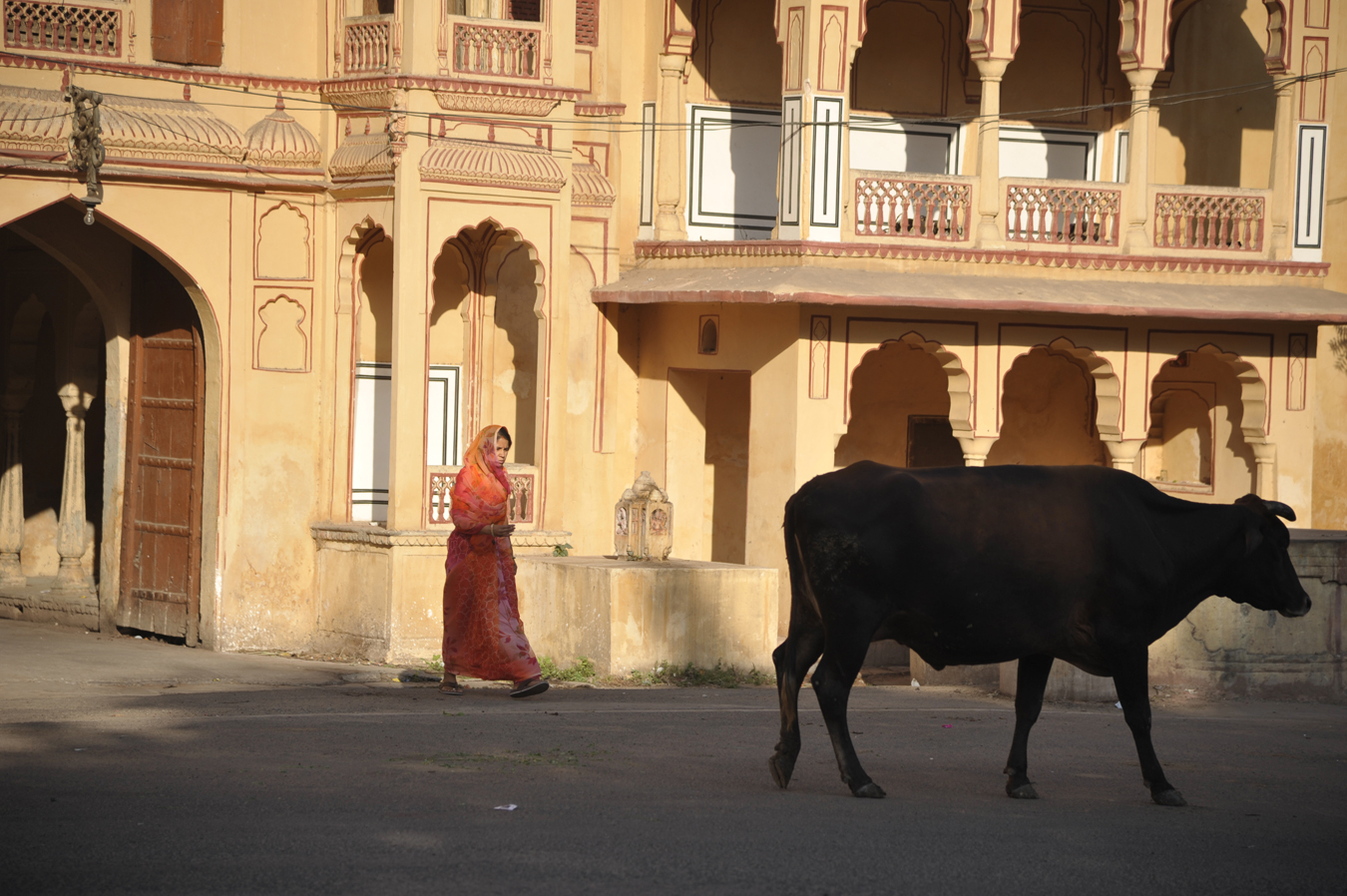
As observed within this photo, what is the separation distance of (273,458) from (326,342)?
1.04 metres

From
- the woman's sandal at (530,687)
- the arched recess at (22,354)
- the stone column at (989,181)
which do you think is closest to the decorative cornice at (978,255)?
the stone column at (989,181)

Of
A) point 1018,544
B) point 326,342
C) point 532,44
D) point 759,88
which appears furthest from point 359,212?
point 1018,544

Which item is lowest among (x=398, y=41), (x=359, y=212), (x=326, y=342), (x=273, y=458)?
(x=273, y=458)

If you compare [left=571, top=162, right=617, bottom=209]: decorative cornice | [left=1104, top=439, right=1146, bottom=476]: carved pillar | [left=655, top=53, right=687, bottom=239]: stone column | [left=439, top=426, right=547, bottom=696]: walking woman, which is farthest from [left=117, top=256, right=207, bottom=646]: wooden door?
[left=1104, top=439, right=1146, bottom=476]: carved pillar

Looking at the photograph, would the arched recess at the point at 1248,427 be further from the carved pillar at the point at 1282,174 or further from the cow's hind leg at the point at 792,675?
the cow's hind leg at the point at 792,675

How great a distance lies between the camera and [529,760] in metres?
7.62

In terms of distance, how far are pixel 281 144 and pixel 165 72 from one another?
3.36 ft

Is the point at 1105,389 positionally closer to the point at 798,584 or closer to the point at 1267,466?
the point at 1267,466

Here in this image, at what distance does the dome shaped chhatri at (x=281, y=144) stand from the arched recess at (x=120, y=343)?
1098 millimetres

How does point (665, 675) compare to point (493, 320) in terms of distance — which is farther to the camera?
point (493, 320)

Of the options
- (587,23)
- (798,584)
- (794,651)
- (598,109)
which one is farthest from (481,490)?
(587,23)

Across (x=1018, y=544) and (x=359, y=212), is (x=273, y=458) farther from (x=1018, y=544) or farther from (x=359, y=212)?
(x=1018, y=544)

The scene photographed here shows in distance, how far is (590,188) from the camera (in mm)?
14875

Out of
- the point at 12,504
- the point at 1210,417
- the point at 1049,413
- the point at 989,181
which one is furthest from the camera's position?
the point at 1049,413
